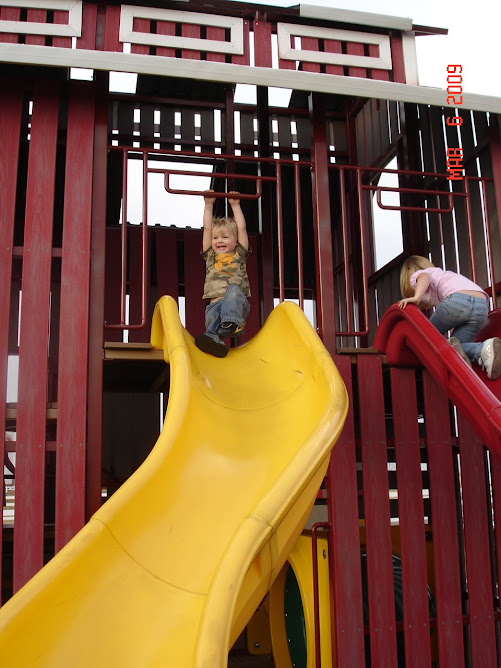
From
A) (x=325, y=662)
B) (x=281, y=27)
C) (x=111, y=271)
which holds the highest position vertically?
(x=281, y=27)

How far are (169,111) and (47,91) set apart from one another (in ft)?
9.57

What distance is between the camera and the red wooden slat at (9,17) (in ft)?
14.9

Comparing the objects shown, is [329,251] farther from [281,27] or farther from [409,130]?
[409,130]

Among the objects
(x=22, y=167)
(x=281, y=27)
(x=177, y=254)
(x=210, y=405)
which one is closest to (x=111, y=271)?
(x=177, y=254)

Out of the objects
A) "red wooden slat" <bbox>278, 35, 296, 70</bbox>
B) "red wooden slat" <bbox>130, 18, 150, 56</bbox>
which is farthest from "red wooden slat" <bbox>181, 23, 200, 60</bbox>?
"red wooden slat" <bbox>278, 35, 296, 70</bbox>

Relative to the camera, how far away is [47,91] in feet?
15.5

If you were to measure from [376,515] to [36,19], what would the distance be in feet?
13.4

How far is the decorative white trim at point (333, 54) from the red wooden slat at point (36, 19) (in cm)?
162

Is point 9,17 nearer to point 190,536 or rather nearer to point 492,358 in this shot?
point 190,536

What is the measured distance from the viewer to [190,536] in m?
3.14

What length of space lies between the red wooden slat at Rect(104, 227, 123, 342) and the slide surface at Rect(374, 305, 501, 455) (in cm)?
336

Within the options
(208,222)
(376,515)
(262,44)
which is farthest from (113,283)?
(376,515)

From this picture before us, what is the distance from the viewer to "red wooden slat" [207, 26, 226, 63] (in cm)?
474

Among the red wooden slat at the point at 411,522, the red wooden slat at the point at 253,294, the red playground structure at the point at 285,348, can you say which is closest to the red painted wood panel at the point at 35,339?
the red playground structure at the point at 285,348
